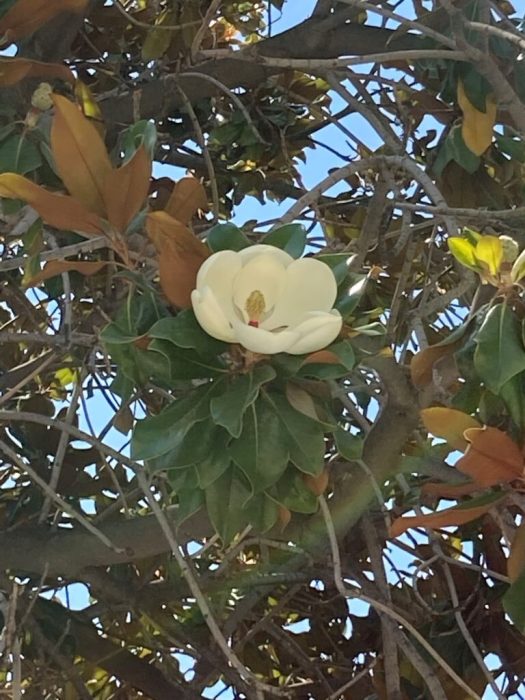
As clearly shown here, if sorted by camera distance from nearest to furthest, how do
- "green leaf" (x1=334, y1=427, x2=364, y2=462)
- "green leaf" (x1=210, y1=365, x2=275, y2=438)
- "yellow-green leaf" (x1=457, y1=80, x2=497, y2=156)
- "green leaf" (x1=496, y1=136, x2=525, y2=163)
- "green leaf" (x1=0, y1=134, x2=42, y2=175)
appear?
1. "green leaf" (x1=210, y1=365, x2=275, y2=438)
2. "green leaf" (x1=334, y1=427, x2=364, y2=462)
3. "green leaf" (x1=0, y1=134, x2=42, y2=175)
4. "yellow-green leaf" (x1=457, y1=80, x2=497, y2=156)
5. "green leaf" (x1=496, y1=136, x2=525, y2=163)

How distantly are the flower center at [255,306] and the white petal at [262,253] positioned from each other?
26 millimetres

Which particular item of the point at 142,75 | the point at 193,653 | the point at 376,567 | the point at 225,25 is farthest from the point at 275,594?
the point at 225,25

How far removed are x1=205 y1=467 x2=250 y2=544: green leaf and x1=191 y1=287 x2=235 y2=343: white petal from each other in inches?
4.9

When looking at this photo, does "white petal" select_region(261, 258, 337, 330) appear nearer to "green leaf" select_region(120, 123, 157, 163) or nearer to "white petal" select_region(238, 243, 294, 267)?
"white petal" select_region(238, 243, 294, 267)

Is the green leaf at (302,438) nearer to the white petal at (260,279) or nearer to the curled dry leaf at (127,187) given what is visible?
the white petal at (260,279)

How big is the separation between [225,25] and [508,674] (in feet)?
3.87

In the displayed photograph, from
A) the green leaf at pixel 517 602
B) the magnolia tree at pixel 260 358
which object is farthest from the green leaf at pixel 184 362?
the green leaf at pixel 517 602

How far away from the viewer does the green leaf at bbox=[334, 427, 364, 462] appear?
76 centimetres

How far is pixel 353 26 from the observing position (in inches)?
50.3

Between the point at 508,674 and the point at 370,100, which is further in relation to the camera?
the point at 370,100

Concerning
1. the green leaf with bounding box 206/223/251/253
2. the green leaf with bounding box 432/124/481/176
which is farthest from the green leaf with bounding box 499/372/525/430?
the green leaf with bounding box 432/124/481/176

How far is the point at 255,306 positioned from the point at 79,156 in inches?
7.0

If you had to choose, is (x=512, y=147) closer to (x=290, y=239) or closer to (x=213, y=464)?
(x=290, y=239)

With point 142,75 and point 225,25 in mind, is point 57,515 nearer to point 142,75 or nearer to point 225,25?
point 142,75
